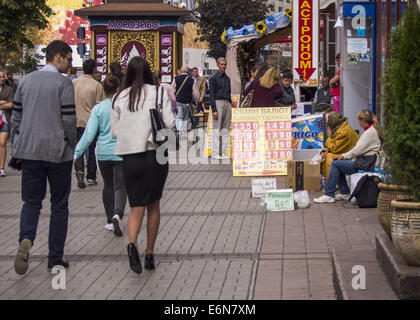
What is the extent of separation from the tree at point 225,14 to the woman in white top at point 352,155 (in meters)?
38.5

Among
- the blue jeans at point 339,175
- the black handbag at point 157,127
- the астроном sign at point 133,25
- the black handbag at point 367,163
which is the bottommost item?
the blue jeans at point 339,175

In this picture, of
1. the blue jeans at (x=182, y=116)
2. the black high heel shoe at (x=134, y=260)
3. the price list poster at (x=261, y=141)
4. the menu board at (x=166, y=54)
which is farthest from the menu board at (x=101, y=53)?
the black high heel shoe at (x=134, y=260)

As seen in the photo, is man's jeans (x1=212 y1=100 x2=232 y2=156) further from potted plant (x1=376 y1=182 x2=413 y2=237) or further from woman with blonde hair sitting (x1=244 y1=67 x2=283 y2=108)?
potted plant (x1=376 y1=182 x2=413 y2=237)

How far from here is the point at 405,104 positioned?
18.0 feet

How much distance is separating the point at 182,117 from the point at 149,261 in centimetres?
1552

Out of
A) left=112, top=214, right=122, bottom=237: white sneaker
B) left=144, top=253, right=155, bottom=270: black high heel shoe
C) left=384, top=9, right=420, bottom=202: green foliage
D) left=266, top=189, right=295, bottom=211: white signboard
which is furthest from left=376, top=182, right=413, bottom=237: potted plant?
left=266, top=189, right=295, bottom=211: white signboard

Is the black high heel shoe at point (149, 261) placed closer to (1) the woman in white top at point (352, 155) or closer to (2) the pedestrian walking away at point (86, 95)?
(1) the woman in white top at point (352, 155)

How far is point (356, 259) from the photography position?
6.61m

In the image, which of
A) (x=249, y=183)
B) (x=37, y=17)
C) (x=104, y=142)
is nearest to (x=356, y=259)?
(x=104, y=142)

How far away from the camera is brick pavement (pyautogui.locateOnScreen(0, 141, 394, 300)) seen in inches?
249

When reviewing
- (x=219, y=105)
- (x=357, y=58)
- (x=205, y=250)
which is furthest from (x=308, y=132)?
(x=205, y=250)

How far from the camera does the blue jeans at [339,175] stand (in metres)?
10.5

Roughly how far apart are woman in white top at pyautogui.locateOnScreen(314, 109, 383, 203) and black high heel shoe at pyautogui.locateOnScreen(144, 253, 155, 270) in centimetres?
393
